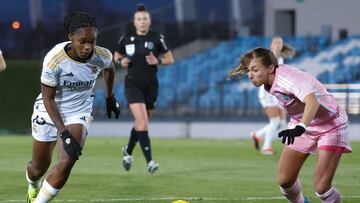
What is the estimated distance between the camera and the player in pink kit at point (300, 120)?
9219 mm

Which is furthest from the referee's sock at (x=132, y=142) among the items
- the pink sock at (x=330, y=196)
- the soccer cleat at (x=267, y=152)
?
the pink sock at (x=330, y=196)

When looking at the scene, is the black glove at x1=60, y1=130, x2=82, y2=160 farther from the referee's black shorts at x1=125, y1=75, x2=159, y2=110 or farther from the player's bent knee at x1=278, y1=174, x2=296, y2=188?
the referee's black shorts at x1=125, y1=75, x2=159, y2=110

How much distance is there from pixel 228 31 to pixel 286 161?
26099mm

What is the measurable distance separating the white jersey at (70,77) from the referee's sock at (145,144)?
193 inches

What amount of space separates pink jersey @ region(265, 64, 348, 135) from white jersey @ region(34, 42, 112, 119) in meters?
1.76

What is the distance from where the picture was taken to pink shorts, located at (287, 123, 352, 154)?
31.0 feet

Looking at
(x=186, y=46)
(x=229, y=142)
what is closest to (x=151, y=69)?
(x=229, y=142)

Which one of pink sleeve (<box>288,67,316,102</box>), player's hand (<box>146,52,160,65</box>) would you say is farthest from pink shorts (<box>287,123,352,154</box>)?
player's hand (<box>146,52,160,65</box>)

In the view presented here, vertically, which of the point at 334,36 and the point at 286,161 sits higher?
the point at 286,161

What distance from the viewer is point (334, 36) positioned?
34.7 metres

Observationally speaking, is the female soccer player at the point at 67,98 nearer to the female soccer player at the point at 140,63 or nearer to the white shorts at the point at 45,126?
the white shorts at the point at 45,126

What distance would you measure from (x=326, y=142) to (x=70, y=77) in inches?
102

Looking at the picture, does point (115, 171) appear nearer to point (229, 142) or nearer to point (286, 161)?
point (286, 161)

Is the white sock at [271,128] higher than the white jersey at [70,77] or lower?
lower
